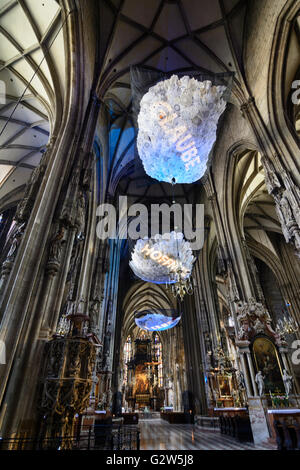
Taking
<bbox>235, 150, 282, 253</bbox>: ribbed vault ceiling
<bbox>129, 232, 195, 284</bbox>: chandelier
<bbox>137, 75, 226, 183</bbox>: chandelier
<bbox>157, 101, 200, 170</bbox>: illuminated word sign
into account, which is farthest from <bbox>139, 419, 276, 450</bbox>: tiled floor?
<bbox>235, 150, 282, 253</bbox>: ribbed vault ceiling

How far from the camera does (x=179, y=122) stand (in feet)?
24.7

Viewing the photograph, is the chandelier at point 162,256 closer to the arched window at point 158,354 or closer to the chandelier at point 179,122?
the chandelier at point 179,122

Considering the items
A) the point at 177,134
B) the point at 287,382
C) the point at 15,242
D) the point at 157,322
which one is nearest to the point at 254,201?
the point at 177,134

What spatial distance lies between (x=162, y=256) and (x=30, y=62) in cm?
1019

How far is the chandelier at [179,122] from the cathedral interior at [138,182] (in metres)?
0.05

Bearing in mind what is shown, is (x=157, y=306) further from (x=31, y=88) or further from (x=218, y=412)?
(x=31, y=88)

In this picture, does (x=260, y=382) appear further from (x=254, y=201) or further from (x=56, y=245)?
(x=254, y=201)

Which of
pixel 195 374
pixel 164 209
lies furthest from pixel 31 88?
pixel 195 374

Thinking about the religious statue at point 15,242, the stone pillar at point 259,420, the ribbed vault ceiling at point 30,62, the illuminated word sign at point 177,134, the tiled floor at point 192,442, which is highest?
the ribbed vault ceiling at point 30,62

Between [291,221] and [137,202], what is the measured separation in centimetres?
1359

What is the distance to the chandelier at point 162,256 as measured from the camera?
13.1 metres

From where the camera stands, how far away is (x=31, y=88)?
31.0 feet

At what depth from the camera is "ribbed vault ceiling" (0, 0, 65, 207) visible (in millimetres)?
7879

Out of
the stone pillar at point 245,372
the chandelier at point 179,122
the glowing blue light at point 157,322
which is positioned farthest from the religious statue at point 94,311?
the glowing blue light at point 157,322
